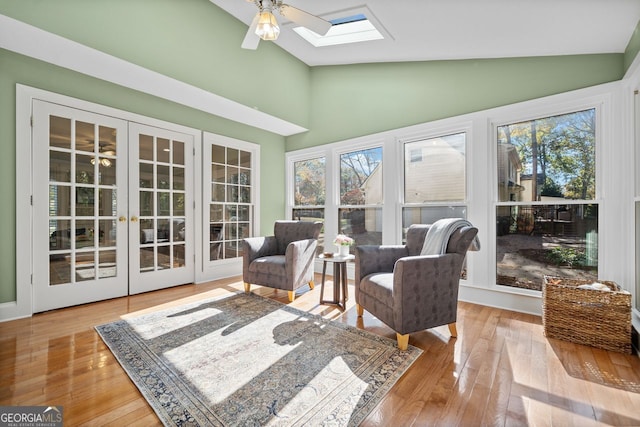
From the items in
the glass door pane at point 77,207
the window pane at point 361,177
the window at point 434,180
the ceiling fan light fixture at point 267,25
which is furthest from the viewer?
the window pane at point 361,177

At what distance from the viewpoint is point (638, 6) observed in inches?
74.9

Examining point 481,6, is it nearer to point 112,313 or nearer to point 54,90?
point 54,90

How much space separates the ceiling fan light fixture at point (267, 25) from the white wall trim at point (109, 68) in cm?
147

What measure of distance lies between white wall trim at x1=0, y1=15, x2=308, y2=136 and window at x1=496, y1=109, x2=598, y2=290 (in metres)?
3.16

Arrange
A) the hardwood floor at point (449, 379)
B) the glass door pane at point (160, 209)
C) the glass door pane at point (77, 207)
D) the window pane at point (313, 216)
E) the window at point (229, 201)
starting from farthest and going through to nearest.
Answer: the window pane at point (313, 216), the window at point (229, 201), the glass door pane at point (160, 209), the glass door pane at point (77, 207), the hardwood floor at point (449, 379)

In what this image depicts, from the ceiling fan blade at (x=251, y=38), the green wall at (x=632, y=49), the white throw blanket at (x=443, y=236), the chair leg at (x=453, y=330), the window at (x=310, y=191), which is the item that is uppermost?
the ceiling fan blade at (x=251, y=38)

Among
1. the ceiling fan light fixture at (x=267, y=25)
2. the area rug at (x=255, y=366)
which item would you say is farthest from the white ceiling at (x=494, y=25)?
the area rug at (x=255, y=366)

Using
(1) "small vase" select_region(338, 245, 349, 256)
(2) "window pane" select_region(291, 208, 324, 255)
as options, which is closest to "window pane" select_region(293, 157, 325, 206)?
(2) "window pane" select_region(291, 208, 324, 255)

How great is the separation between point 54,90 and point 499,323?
15.9ft

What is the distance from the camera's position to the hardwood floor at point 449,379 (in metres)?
1.41

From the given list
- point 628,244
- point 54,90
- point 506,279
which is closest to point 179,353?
point 54,90

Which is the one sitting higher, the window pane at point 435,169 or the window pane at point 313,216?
the window pane at point 435,169

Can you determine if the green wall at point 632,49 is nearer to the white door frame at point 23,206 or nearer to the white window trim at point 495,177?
the white window trim at point 495,177

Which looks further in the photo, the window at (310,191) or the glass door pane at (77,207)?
the window at (310,191)
